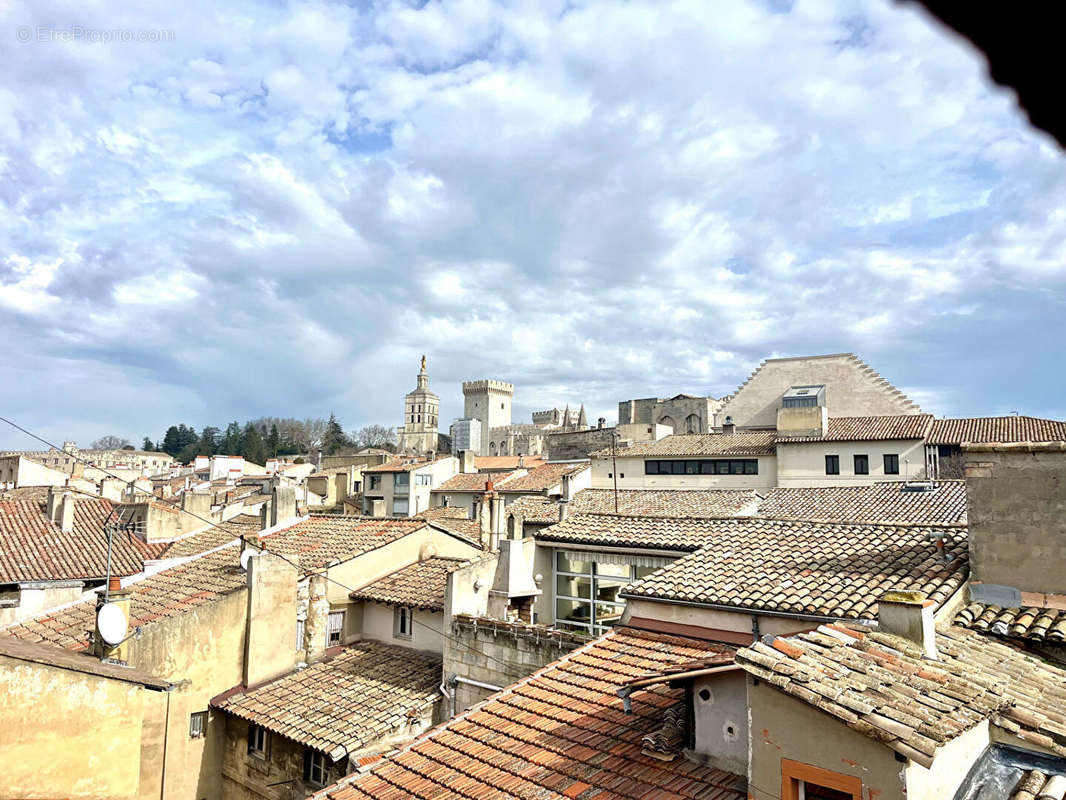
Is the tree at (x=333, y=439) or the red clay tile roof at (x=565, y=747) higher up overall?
the tree at (x=333, y=439)

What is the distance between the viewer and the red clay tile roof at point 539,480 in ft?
135

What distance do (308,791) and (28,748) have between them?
6038 millimetres

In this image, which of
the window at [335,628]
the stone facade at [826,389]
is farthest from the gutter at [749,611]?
the stone facade at [826,389]

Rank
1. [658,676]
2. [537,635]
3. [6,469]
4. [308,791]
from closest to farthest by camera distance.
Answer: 1. [658,676]
2. [537,635]
3. [308,791]
4. [6,469]

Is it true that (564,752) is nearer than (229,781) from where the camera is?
Yes

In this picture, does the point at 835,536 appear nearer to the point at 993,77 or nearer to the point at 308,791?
the point at 308,791

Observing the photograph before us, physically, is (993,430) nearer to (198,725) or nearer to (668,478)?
(668,478)

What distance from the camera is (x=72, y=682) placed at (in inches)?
351

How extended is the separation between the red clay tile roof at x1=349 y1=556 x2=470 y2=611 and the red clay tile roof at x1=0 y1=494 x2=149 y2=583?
9800 millimetres

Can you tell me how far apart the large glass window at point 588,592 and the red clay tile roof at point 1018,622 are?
19.4ft

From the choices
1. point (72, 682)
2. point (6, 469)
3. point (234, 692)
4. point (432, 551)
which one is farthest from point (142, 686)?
point (6, 469)

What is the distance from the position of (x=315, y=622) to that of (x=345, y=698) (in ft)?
9.47

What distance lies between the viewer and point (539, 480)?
42.7m

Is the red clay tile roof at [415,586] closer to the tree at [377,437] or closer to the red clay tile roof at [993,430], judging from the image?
the red clay tile roof at [993,430]
